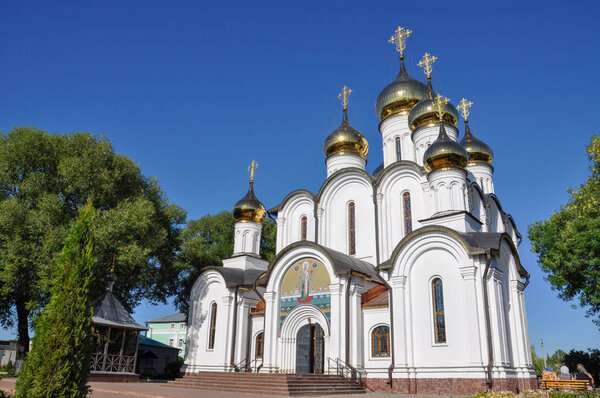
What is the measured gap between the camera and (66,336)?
6.20 meters

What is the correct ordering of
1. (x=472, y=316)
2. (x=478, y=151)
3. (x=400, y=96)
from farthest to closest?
1. (x=478, y=151)
2. (x=400, y=96)
3. (x=472, y=316)

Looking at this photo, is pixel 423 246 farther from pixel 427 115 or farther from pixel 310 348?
pixel 427 115

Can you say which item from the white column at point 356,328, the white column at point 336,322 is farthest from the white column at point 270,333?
the white column at point 356,328

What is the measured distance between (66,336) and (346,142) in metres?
15.3

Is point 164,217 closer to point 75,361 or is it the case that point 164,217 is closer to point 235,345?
point 235,345

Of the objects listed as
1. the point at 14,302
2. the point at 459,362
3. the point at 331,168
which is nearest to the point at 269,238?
the point at 331,168

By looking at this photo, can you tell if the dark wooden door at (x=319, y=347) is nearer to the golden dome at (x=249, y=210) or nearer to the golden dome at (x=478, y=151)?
the golden dome at (x=249, y=210)

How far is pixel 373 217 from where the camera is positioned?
1630 cm

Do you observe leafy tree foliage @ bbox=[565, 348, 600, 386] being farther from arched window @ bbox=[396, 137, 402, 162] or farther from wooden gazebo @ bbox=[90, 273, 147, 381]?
wooden gazebo @ bbox=[90, 273, 147, 381]

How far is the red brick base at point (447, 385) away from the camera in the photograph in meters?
10.9

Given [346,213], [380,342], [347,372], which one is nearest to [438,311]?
[380,342]

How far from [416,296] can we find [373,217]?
422cm

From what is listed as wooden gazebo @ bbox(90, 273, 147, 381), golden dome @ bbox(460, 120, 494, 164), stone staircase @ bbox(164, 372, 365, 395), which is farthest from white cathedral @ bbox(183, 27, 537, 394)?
golden dome @ bbox(460, 120, 494, 164)

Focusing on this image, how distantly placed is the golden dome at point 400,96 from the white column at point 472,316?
9.85 meters
